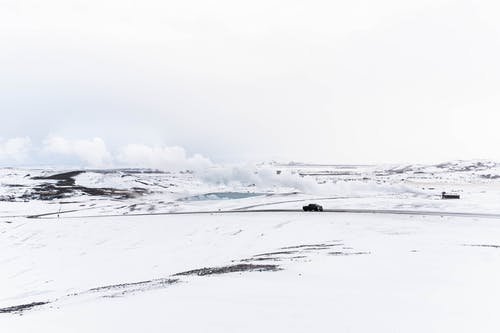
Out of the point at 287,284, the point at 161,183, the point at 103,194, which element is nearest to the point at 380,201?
the point at 287,284

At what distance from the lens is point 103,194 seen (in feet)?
382

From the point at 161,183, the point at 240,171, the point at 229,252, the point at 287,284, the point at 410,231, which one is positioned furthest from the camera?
the point at 161,183

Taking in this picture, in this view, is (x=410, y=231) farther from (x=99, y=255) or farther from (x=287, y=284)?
(x=99, y=255)

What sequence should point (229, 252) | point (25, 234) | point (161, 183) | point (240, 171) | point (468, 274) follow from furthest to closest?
point (161, 183) → point (240, 171) → point (25, 234) → point (229, 252) → point (468, 274)

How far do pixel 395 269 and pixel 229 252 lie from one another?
78.8 feet

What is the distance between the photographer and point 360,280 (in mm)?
16344

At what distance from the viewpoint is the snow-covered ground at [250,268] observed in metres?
11.4

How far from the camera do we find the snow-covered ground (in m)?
11.4

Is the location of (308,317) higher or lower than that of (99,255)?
higher

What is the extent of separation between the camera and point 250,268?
2172 centimetres

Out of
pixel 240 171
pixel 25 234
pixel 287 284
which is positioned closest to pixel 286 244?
pixel 287 284

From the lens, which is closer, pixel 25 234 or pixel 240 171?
pixel 25 234

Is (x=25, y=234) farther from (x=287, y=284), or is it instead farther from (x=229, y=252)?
(x=287, y=284)

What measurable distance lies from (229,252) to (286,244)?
19.7 feet
